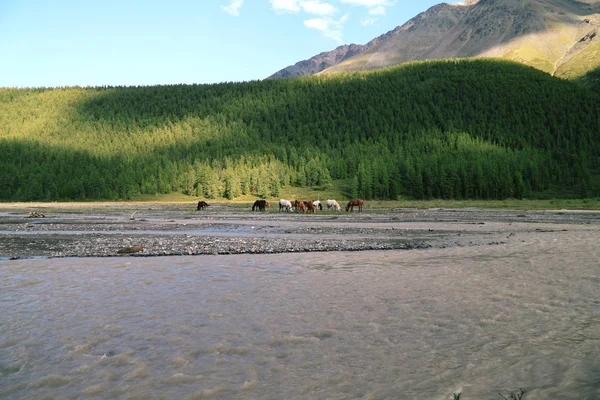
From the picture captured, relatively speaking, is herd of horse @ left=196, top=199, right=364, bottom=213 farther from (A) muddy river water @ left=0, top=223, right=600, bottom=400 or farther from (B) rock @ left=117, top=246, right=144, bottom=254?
(A) muddy river water @ left=0, top=223, right=600, bottom=400

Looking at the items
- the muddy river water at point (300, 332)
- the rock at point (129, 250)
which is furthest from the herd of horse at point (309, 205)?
the muddy river water at point (300, 332)

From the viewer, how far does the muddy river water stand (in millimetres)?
6789

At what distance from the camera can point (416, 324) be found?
9.82 metres

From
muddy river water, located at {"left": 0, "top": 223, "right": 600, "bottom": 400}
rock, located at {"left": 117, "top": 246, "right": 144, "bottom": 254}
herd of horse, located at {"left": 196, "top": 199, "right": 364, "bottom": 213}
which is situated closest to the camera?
muddy river water, located at {"left": 0, "top": 223, "right": 600, "bottom": 400}

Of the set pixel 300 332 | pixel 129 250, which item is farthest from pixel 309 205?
pixel 300 332

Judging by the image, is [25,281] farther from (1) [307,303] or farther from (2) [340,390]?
(2) [340,390]

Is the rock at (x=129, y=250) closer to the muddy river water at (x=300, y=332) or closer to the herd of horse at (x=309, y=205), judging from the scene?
the muddy river water at (x=300, y=332)

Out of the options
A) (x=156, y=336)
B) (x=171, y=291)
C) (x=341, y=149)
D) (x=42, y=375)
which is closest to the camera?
(x=42, y=375)

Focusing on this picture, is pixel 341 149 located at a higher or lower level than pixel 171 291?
higher

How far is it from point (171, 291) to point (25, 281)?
5.26 meters

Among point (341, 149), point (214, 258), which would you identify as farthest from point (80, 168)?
point (214, 258)

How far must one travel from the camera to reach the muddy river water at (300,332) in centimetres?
679

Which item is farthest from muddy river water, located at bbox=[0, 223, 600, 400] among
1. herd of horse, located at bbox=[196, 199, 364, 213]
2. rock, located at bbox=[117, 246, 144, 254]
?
herd of horse, located at bbox=[196, 199, 364, 213]

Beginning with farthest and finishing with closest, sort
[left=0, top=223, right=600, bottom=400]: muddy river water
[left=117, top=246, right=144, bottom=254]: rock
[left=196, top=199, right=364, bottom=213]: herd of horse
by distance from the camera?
[left=196, top=199, right=364, bottom=213]: herd of horse < [left=117, top=246, right=144, bottom=254]: rock < [left=0, top=223, right=600, bottom=400]: muddy river water
